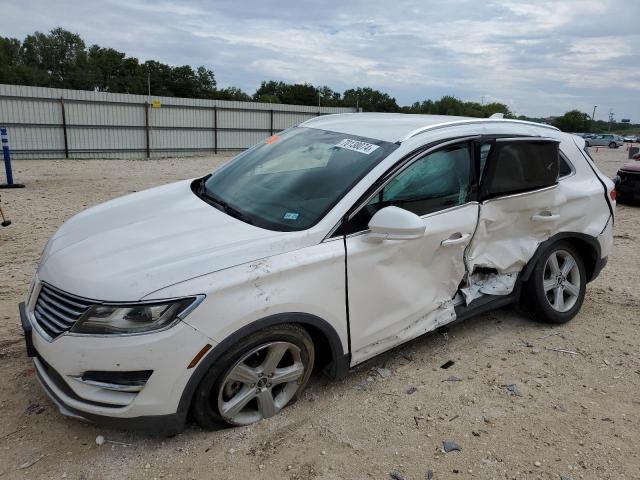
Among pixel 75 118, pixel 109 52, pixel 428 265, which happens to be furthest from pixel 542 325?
pixel 109 52

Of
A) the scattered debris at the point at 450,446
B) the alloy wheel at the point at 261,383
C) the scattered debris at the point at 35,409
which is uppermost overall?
the alloy wheel at the point at 261,383

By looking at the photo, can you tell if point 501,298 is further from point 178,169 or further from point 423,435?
point 178,169

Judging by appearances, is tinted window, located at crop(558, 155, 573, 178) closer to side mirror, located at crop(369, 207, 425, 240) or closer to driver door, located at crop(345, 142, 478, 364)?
driver door, located at crop(345, 142, 478, 364)

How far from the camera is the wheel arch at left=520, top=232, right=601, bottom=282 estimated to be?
3.91 meters

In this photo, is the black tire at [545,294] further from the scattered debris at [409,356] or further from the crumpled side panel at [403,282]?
the scattered debris at [409,356]

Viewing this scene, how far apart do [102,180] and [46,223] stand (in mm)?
6191

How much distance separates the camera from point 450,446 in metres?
2.69

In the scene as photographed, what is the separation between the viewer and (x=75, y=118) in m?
21.5

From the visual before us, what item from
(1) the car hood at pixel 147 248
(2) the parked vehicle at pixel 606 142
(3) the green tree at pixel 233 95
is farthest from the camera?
(3) the green tree at pixel 233 95

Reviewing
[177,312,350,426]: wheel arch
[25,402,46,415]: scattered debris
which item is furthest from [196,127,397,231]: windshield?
[25,402,46,415]: scattered debris

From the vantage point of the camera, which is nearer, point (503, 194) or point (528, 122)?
point (503, 194)

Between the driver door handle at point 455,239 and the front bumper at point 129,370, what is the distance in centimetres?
171

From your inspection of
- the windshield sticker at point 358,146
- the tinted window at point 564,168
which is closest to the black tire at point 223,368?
the windshield sticker at point 358,146

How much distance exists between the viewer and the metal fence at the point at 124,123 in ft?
66.7
